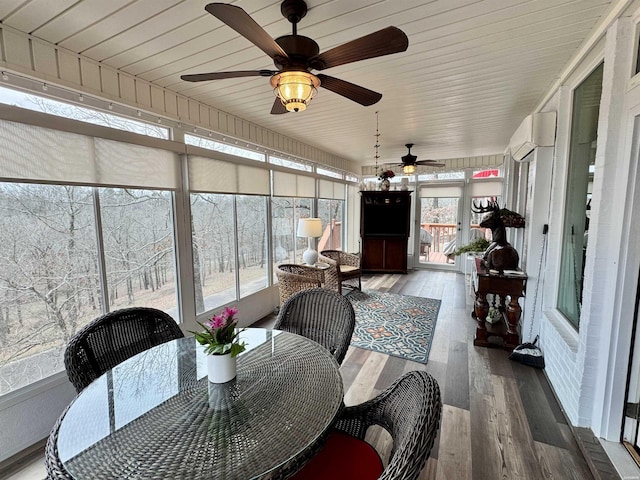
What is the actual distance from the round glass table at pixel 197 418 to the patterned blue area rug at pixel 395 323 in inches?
71.3

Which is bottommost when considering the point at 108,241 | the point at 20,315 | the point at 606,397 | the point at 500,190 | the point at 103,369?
the point at 606,397

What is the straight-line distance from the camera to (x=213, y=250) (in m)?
3.33

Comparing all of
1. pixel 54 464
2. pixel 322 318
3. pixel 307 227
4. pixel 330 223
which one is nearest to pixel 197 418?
pixel 54 464

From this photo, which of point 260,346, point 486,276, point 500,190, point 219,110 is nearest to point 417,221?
point 500,190

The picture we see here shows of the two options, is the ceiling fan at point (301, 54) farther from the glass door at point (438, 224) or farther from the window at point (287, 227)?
the glass door at point (438, 224)

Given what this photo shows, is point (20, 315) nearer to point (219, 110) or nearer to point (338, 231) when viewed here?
point (219, 110)

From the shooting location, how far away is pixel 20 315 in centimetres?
188

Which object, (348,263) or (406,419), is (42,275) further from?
(348,263)

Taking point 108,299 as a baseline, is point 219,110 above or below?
above

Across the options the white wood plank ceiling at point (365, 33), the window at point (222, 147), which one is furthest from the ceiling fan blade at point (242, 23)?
the window at point (222, 147)

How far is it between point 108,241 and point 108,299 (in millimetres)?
471

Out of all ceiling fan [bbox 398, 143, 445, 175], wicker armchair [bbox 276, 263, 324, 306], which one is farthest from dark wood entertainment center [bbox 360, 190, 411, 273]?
wicker armchair [bbox 276, 263, 324, 306]

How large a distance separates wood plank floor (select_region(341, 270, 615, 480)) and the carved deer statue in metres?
0.90

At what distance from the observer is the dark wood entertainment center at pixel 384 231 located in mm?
6430
